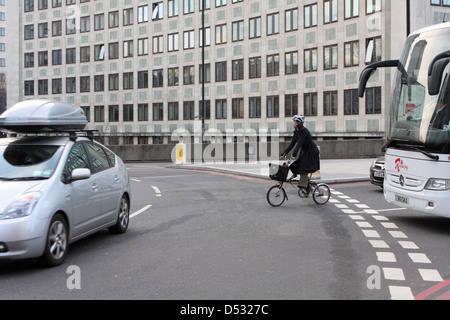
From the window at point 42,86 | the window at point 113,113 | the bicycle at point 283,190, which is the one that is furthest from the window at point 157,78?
the bicycle at point 283,190

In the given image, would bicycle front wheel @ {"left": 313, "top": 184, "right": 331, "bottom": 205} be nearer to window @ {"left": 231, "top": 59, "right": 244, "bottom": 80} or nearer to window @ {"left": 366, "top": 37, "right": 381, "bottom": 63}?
window @ {"left": 366, "top": 37, "right": 381, "bottom": 63}

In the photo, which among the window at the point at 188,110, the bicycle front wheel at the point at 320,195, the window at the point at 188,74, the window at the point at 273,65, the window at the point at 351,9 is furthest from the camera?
the window at the point at 188,110

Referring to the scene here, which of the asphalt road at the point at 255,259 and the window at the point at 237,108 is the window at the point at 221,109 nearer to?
the window at the point at 237,108

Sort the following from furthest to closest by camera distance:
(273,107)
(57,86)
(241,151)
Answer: (57,86) < (273,107) < (241,151)

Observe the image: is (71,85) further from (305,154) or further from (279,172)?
(279,172)

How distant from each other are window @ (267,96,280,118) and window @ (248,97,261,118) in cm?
105

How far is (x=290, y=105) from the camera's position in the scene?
4719 cm

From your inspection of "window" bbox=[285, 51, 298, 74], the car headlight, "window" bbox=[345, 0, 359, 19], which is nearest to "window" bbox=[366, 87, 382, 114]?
"window" bbox=[345, 0, 359, 19]

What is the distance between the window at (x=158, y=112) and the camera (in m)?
57.1

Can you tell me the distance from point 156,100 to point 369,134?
23785 millimetres

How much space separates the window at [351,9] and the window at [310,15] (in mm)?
2927

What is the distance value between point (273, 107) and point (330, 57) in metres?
6.86

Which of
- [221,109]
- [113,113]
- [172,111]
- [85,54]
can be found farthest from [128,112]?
[221,109]
